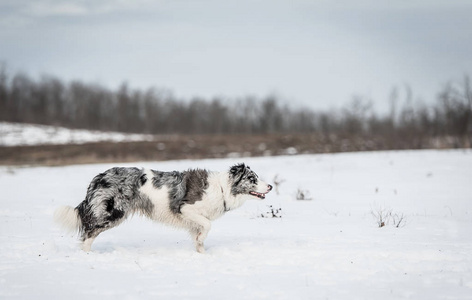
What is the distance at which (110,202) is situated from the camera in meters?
7.37

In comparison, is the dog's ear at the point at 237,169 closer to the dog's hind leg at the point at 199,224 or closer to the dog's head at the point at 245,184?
the dog's head at the point at 245,184

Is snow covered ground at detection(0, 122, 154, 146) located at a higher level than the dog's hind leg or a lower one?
higher

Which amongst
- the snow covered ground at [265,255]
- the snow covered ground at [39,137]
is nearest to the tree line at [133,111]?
the snow covered ground at [39,137]

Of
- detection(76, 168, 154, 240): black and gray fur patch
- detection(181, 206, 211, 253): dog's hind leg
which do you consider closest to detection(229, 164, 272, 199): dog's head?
detection(181, 206, 211, 253): dog's hind leg

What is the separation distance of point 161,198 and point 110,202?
37.0 inches

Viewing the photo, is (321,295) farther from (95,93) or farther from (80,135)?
(95,93)

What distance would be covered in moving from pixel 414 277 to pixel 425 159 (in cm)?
1920

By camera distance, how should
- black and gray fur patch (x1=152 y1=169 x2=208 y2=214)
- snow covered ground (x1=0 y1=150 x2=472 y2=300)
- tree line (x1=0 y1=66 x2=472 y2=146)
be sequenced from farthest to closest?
tree line (x1=0 y1=66 x2=472 y2=146) → black and gray fur patch (x1=152 y1=169 x2=208 y2=214) → snow covered ground (x1=0 y1=150 x2=472 y2=300)

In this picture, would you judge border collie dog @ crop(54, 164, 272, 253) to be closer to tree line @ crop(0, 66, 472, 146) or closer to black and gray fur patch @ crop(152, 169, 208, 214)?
black and gray fur patch @ crop(152, 169, 208, 214)

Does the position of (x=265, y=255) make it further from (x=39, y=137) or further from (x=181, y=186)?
(x=39, y=137)

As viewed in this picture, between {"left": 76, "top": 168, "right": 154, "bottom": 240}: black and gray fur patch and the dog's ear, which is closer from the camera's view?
{"left": 76, "top": 168, "right": 154, "bottom": 240}: black and gray fur patch

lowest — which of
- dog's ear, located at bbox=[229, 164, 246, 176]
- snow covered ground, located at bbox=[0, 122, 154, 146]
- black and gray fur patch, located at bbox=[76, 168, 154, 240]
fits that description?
black and gray fur patch, located at bbox=[76, 168, 154, 240]

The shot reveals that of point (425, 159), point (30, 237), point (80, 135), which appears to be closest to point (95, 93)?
point (80, 135)

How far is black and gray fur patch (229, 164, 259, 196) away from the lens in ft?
25.9
